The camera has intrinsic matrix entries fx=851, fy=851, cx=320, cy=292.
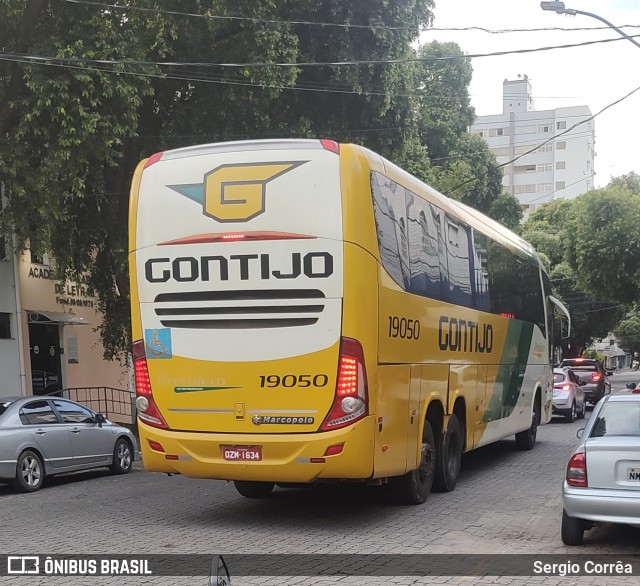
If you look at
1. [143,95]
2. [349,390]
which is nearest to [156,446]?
[349,390]

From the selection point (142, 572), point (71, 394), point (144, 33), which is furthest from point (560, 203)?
point (142, 572)

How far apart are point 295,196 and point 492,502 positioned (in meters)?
4.50

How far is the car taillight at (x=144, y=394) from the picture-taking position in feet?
29.2

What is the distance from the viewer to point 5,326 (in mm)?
21547

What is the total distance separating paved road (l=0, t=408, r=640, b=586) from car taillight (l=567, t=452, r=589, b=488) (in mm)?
649

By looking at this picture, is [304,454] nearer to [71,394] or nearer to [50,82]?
[50,82]

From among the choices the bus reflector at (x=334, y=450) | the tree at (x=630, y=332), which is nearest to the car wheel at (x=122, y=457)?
the bus reflector at (x=334, y=450)

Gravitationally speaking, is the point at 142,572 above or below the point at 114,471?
above

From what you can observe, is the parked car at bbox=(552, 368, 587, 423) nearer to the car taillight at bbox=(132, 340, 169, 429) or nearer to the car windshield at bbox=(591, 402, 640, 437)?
the car windshield at bbox=(591, 402, 640, 437)

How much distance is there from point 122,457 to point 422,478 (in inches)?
249

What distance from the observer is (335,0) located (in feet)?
56.5

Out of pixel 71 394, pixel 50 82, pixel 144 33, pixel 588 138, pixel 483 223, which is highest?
pixel 588 138

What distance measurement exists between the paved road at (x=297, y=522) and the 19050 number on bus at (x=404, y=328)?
6.46 ft

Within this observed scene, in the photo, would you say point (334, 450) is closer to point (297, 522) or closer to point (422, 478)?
point (297, 522)
